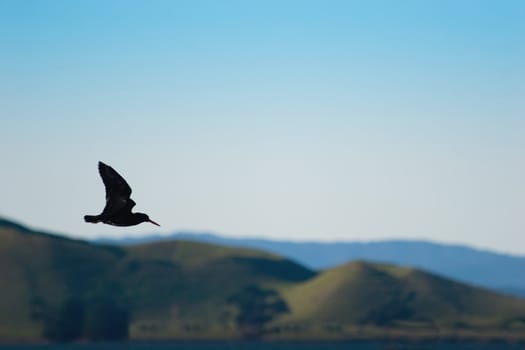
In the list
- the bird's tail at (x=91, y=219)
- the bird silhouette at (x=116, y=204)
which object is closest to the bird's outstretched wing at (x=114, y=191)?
the bird silhouette at (x=116, y=204)

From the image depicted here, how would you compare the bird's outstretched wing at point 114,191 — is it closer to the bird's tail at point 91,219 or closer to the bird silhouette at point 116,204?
the bird silhouette at point 116,204

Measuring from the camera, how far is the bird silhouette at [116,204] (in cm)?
4528

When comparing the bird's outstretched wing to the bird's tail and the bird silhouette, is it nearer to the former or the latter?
the bird silhouette

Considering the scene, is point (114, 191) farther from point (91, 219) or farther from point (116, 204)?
point (91, 219)

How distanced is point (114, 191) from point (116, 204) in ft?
2.04

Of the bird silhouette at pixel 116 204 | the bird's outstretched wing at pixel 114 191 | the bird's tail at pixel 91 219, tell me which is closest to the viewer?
the bird's outstretched wing at pixel 114 191

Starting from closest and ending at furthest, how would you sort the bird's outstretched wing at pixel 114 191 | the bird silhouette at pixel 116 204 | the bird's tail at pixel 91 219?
1. the bird's outstretched wing at pixel 114 191
2. the bird silhouette at pixel 116 204
3. the bird's tail at pixel 91 219

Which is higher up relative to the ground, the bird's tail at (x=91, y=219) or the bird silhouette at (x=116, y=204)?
the bird silhouette at (x=116, y=204)

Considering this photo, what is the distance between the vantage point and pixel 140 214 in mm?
46938

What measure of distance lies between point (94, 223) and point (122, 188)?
1.70 metres

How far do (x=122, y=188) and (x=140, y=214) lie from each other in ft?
5.49

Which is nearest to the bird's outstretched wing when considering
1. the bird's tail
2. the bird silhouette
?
the bird silhouette

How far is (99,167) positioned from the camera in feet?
147

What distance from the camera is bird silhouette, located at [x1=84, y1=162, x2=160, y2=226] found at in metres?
45.3
